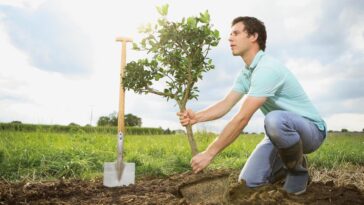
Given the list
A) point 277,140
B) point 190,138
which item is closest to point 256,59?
point 277,140

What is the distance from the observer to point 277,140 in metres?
3.49

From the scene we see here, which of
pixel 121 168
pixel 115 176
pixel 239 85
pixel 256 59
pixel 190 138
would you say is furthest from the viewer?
pixel 121 168

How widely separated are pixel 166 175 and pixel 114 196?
1.31 m

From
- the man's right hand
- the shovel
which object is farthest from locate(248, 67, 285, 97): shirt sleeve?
the shovel

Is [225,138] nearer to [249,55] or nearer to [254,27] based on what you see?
[249,55]

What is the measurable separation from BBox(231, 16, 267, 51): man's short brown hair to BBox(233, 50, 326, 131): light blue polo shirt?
135mm

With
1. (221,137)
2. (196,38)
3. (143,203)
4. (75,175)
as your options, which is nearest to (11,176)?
(75,175)

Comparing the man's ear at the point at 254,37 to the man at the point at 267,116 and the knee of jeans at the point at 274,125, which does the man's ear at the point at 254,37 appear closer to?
the man at the point at 267,116

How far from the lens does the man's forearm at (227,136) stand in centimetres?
323

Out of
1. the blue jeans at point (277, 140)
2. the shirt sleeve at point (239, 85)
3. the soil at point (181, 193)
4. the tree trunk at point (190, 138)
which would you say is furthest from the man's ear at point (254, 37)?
the soil at point (181, 193)

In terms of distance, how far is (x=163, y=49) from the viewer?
4.47 meters

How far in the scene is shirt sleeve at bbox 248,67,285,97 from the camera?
3.33 metres

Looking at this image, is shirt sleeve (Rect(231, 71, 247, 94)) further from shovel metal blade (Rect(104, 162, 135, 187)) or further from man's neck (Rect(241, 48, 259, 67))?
shovel metal blade (Rect(104, 162, 135, 187))

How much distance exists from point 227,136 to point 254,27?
104 centimetres
